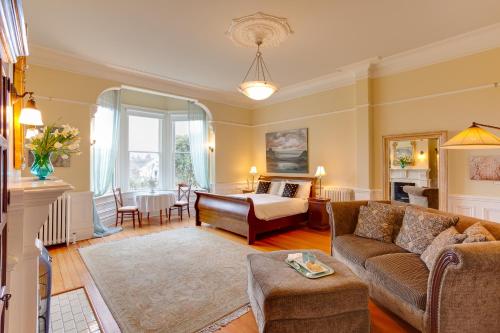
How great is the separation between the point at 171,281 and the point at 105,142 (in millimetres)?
3690

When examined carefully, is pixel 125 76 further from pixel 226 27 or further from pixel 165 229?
pixel 165 229

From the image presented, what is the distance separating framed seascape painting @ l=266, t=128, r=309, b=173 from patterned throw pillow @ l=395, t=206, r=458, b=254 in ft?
11.1

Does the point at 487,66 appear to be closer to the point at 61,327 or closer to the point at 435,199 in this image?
the point at 435,199

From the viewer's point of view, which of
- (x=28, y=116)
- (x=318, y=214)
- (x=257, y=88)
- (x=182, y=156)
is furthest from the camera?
(x=182, y=156)

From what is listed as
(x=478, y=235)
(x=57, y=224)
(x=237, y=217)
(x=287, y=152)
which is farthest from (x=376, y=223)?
(x=57, y=224)

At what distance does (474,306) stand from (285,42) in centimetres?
359

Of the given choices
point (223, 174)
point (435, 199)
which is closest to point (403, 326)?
point (435, 199)

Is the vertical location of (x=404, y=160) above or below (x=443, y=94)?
below

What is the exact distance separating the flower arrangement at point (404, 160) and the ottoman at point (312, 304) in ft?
10.6

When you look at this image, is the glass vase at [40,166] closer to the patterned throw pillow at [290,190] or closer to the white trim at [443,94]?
the patterned throw pillow at [290,190]

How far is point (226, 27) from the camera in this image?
3375mm

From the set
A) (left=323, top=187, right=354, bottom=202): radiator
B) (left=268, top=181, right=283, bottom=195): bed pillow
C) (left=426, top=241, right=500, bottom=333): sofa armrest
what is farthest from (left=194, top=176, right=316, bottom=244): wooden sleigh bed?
(left=426, top=241, right=500, bottom=333): sofa armrest

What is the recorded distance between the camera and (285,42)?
379 centimetres

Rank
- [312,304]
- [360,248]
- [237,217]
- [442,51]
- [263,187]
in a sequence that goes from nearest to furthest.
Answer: [312,304]
[360,248]
[442,51]
[237,217]
[263,187]
